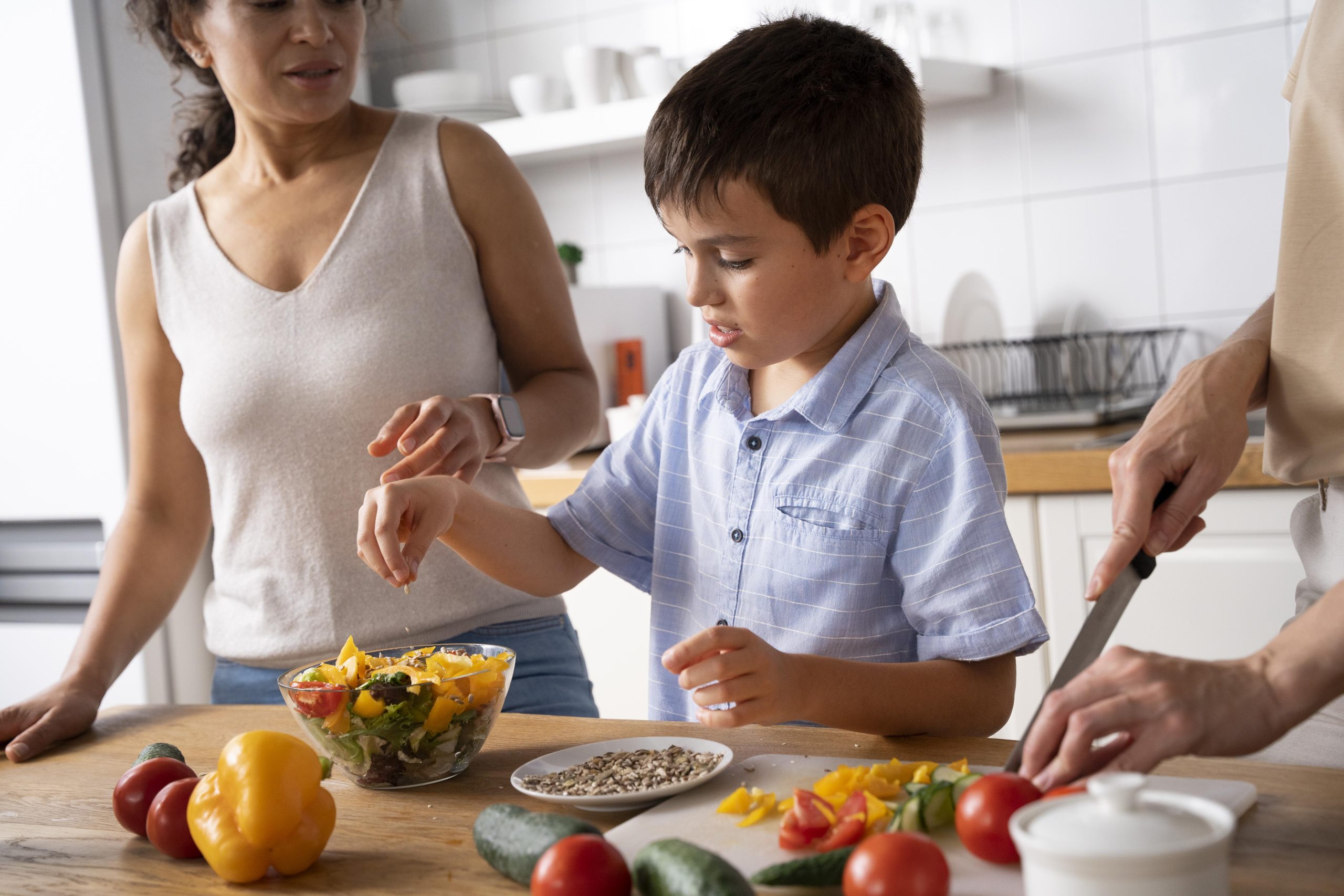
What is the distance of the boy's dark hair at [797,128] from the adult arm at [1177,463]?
0.33 meters

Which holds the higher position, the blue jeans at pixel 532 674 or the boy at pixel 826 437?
the boy at pixel 826 437

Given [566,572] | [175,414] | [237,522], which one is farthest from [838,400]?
[175,414]

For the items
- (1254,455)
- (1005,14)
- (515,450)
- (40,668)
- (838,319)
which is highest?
(1005,14)

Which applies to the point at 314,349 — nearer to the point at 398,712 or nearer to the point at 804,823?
the point at 398,712

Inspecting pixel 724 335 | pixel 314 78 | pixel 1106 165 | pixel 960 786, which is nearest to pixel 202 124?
pixel 314 78

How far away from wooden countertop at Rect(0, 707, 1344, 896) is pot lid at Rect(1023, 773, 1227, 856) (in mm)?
137

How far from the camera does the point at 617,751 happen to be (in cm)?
100

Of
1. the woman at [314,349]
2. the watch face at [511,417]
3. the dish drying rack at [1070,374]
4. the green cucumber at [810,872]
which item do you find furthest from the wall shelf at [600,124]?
the green cucumber at [810,872]

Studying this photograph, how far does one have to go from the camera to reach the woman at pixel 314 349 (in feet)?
4.52

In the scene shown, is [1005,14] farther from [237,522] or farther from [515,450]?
[237,522]

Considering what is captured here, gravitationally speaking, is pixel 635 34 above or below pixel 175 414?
above

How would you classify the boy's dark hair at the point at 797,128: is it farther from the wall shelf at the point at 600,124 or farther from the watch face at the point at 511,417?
the wall shelf at the point at 600,124

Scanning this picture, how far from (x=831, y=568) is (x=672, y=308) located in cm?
195

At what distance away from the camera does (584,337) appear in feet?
9.01
